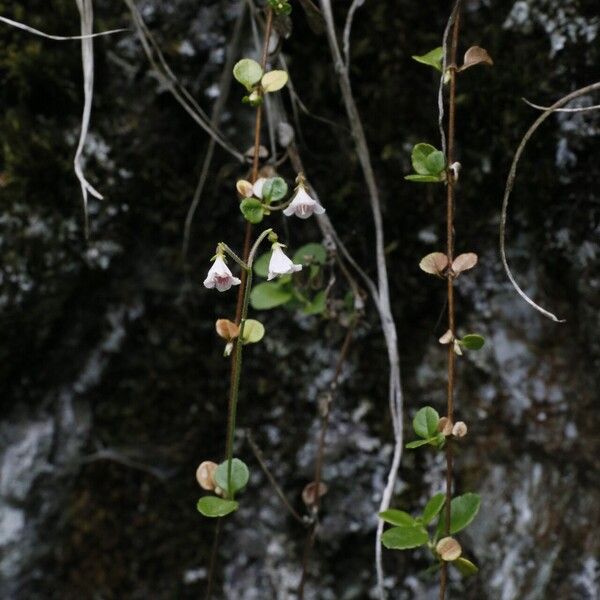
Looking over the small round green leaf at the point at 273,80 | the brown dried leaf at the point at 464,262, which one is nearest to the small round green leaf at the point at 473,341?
the brown dried leaf at the point at 464,262

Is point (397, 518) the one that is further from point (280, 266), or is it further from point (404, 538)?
point (280, 266)

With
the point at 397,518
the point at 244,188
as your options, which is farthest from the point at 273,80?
the point at 397,518

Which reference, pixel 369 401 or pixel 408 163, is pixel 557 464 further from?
pixel 408 163

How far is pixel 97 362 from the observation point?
1.33 metres

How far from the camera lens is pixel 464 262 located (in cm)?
98

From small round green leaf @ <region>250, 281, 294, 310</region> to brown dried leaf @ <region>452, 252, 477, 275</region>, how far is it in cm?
29

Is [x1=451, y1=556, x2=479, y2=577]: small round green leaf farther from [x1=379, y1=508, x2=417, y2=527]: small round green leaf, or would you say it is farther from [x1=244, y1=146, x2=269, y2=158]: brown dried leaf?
[x1=244, y1=146, x2=269, y2=158]: brown dried leaf

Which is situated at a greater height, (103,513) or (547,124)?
(547,124)

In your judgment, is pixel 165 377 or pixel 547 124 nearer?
pixel 547 124

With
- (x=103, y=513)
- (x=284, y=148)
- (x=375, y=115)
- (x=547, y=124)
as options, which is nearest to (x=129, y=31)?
(x=284, y=148)

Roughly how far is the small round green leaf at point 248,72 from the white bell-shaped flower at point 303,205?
7.9 inches

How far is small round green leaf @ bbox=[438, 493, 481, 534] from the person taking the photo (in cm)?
98

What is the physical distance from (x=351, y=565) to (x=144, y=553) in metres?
0.37

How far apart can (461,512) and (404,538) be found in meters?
0.09
